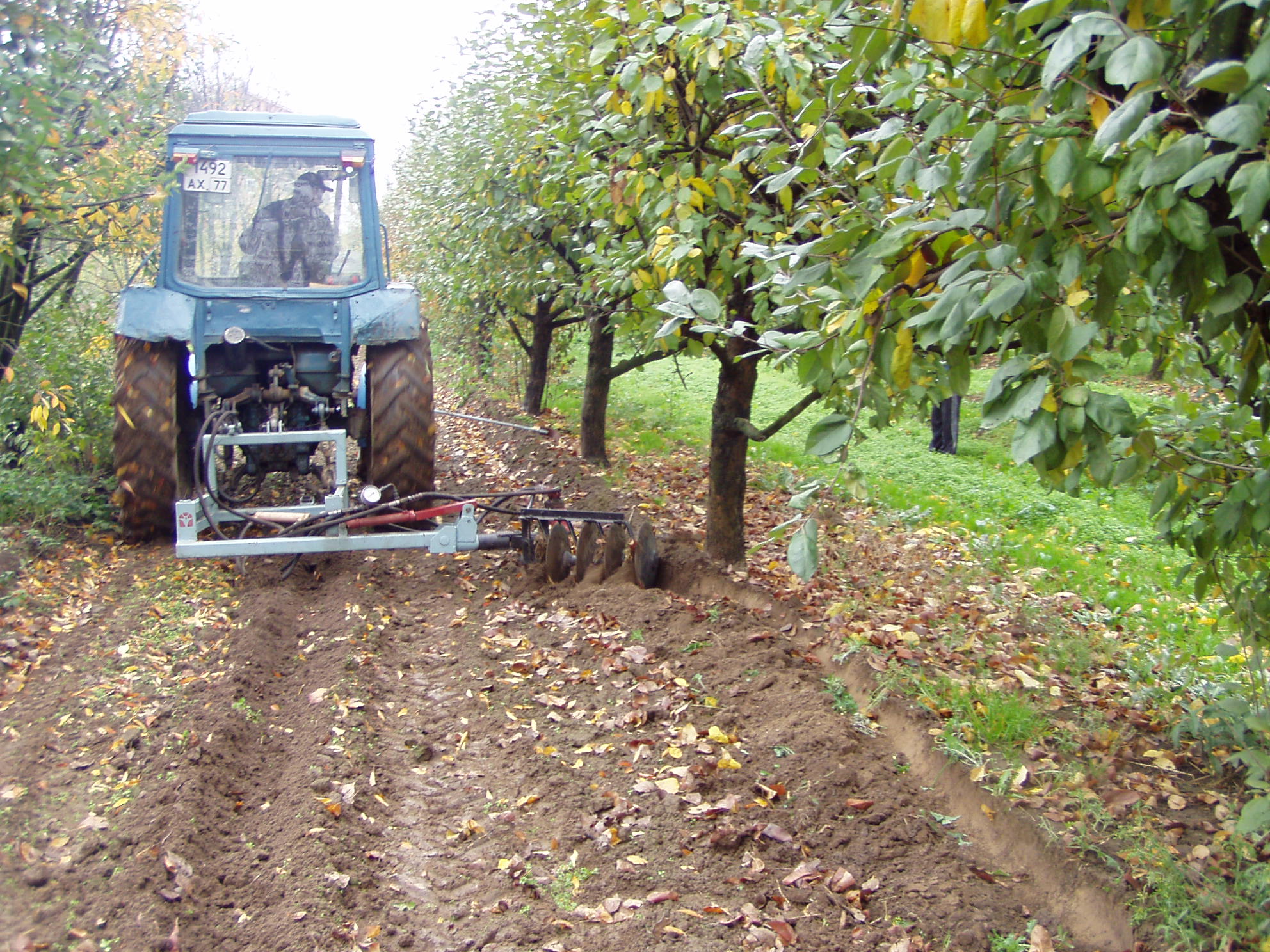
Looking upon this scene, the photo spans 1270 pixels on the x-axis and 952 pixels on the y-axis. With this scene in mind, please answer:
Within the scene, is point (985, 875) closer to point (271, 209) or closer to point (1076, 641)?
point (1076, 641)

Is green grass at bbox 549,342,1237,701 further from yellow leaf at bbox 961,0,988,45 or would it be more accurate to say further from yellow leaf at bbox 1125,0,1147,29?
yellow leaf at bbox 1125,0,1147,29

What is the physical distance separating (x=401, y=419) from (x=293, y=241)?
152cm

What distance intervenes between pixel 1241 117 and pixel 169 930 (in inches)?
134

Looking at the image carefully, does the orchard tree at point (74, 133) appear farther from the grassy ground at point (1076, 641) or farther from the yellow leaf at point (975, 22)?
the yellow leaf at point (975, 22)

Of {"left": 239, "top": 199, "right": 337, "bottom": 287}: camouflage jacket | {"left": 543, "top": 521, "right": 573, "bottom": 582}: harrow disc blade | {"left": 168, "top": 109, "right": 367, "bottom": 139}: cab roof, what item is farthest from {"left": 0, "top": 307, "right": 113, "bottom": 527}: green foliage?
{"left": 543, "top": 521, "right": 573, "bottom": 582}: harrow disc blade

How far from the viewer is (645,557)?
625 centimetres

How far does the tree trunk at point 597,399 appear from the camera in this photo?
9.53 m

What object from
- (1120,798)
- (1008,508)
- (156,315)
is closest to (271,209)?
(156,315)

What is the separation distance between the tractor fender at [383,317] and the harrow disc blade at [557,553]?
182 centimetres

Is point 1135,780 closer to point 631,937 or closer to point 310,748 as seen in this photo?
point 631,937

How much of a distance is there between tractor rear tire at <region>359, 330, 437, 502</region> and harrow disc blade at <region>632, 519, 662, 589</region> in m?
1.79

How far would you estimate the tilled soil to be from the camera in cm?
310

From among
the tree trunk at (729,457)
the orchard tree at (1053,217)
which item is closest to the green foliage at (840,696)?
the tree trunk at (729,457)

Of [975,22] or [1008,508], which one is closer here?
[975,22]
